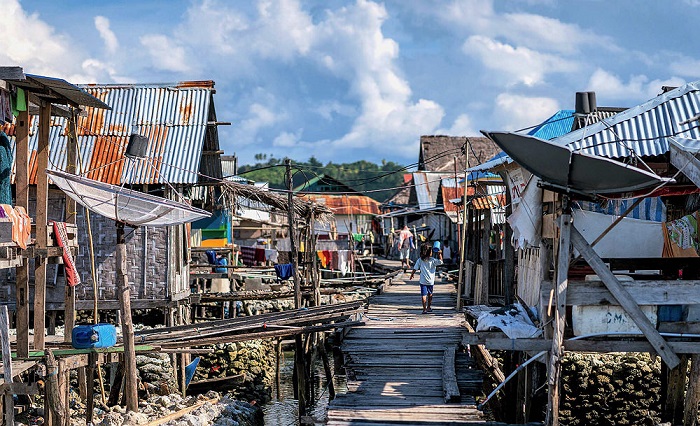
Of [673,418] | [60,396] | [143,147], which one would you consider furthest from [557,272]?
[143,147]

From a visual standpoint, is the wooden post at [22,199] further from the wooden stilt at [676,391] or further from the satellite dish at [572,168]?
the wooden stilt at [676,391]

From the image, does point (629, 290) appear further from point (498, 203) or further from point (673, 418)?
point (498, 203)

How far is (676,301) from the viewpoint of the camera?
8664mm

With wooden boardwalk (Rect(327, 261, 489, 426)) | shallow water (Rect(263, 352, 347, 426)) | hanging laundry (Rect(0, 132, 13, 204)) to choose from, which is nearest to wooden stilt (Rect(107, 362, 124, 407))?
shallow water (Rect(263, 352, 347, 426))

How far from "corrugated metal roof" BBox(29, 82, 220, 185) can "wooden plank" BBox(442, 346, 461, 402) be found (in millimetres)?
7031

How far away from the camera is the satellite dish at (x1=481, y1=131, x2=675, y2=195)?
795 cm

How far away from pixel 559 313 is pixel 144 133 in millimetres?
11587

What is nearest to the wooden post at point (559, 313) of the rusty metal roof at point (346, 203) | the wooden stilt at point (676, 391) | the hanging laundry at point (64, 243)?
the wooden stilt at point (676, 391)

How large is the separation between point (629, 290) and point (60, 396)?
725 cm

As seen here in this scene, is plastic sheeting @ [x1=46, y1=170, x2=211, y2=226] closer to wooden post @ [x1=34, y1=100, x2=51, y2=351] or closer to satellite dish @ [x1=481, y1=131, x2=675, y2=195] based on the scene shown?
wooden post @ [x1=34, y1=100, x2=51, y2=351]

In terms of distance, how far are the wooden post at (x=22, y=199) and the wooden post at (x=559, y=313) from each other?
23.1ft

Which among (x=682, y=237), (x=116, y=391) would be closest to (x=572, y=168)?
(x=682, y=237)

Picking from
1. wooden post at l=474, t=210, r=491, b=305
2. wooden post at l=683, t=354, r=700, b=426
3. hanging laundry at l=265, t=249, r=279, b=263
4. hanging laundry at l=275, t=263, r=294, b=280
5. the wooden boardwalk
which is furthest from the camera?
hanging laundry at l=265, t=249, r=279, b=263

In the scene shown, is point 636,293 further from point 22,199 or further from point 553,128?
point 22,199
